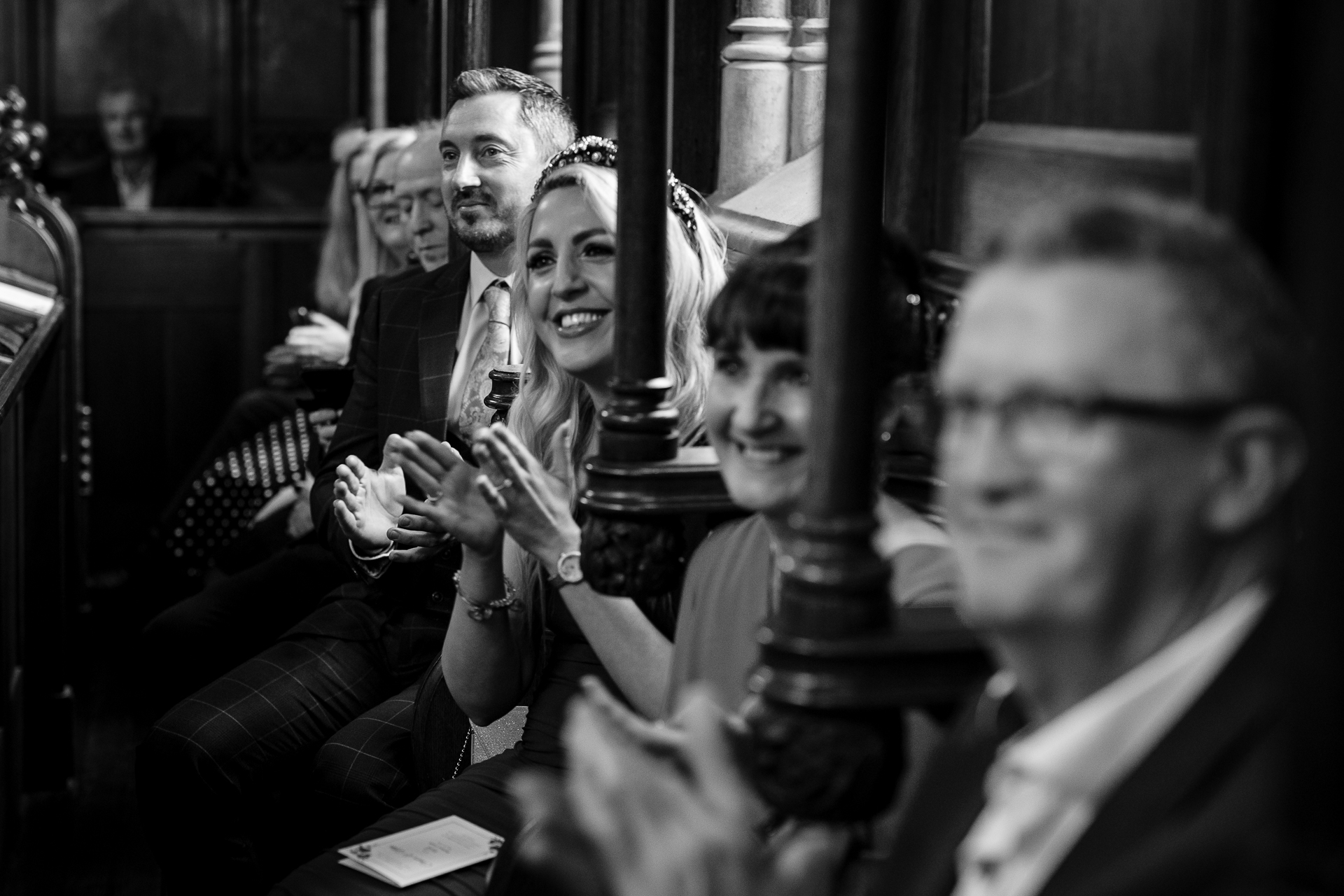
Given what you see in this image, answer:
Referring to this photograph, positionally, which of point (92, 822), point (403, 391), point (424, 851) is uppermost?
point (403, 391)

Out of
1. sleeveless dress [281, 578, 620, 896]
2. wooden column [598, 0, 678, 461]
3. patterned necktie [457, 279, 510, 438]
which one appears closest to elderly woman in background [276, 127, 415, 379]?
patterned necktie [457, 279, 510, 438]

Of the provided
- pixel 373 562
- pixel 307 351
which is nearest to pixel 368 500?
pixel 373 562

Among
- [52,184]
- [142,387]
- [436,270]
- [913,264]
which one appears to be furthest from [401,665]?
[52,184]

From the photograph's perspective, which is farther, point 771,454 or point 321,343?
point 321,343

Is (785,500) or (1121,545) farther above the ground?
(1121,545)

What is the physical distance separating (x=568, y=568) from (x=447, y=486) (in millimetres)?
223

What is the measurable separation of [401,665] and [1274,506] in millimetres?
2385

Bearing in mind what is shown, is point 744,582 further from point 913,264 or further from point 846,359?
point 846,359

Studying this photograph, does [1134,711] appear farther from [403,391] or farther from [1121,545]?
[403,391]

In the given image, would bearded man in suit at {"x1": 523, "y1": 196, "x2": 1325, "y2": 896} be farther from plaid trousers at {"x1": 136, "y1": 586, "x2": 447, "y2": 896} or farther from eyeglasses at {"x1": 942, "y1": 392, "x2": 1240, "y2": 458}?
plaid trousers at {"x1": 136, "y1": 586, "x2": 447, "y2": 896}

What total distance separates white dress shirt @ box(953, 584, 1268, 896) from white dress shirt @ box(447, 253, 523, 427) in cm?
214

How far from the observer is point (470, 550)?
2.17 meters

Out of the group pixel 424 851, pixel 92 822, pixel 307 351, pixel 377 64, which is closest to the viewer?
pixel 424 851

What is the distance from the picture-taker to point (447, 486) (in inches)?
80.8
